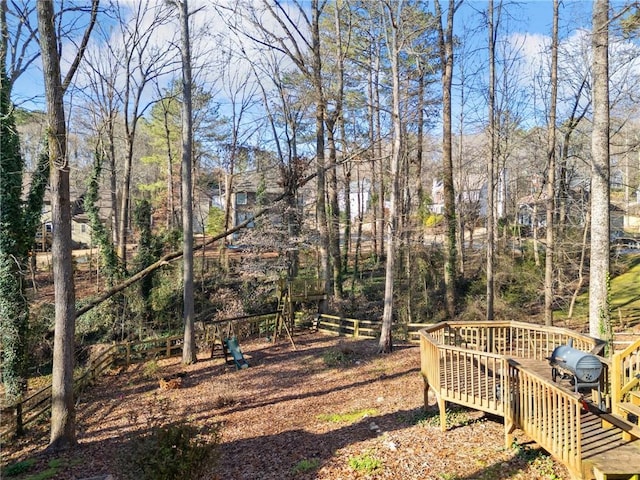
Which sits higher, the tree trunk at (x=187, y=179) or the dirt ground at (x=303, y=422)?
the tree trunk at (x=187, y=179)

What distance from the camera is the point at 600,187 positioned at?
8.09m

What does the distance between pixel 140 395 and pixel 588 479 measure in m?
9.87

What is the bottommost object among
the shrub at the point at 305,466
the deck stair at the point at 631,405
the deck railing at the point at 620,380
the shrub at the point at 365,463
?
the shrub at the point at 305,466

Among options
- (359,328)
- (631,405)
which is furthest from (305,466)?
(359,328)

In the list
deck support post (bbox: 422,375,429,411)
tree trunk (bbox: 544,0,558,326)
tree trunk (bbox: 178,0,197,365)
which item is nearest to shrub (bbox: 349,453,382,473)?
deck support post (bbox: 422,375,429,411)

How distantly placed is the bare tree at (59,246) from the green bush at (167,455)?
12.9 feet

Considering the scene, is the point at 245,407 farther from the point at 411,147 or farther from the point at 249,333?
the point at 411,147

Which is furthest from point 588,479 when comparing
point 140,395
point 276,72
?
point 276,72

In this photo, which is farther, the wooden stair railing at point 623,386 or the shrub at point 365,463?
the shrub at point 365,463

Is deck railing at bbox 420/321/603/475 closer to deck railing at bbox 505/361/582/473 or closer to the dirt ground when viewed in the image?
deck railing at bbox 505/361/582/473

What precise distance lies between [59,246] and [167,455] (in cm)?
490

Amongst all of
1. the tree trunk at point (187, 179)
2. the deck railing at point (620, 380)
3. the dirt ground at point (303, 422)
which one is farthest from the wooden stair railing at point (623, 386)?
the tree trunk at point (187, 179)

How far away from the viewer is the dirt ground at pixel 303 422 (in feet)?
17.0

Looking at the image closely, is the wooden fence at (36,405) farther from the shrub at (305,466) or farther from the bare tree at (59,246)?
the shrub at (305,466)
